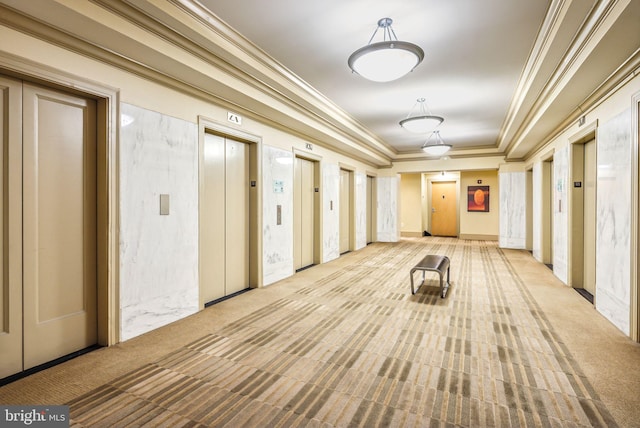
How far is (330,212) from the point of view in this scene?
8258mm

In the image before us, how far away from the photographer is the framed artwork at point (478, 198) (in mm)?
12883

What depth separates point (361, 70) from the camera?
348 cm

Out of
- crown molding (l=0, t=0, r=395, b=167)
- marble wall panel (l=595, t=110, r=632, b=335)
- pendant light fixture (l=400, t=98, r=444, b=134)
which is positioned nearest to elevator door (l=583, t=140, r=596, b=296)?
marble wall panel (l=595, t=110, r=632, b=335)

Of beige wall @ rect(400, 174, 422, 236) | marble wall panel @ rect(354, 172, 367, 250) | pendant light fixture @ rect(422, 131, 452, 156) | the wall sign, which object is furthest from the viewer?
beige wall @ rect(400, 174, 422, 236)

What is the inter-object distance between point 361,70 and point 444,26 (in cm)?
102

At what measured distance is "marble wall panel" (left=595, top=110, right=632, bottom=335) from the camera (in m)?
3.64

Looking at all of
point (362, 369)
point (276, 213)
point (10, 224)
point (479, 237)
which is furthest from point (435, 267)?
point (479, 237)

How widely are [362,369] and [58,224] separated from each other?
3096 mm

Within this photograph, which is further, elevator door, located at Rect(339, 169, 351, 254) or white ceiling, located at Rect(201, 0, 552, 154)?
elevator door, located at Rect(339, 169, 351, 254)

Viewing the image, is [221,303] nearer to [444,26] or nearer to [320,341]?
[320,341]

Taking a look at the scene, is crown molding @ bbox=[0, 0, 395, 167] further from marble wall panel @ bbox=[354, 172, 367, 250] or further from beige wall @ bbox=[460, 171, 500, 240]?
beige wall @ bbox=[460, 171, 500, 240]

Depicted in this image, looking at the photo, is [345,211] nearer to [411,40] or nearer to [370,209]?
[370,209]

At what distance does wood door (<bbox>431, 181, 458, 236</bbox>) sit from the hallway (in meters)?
9.97

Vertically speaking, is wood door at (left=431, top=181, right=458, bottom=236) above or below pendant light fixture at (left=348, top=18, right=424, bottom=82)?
below
